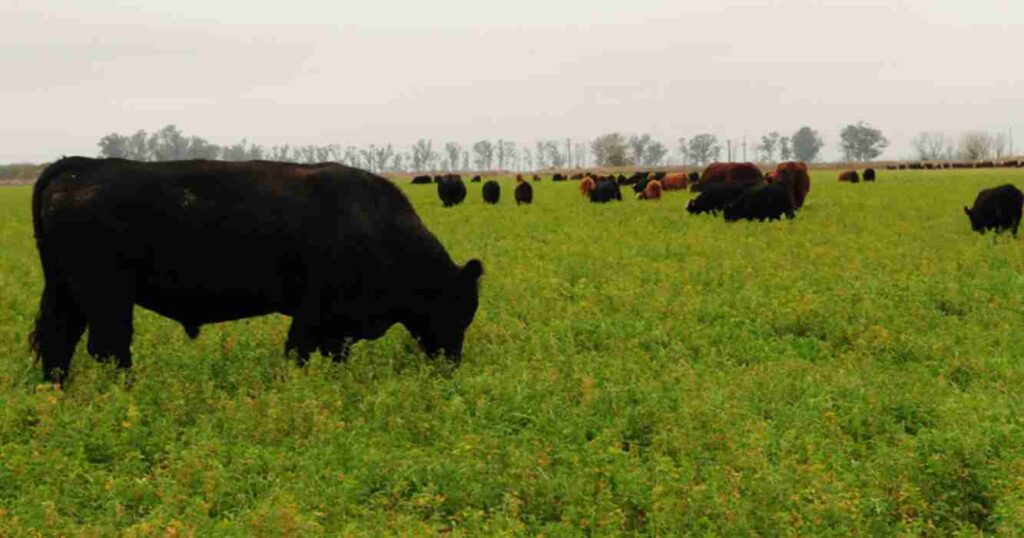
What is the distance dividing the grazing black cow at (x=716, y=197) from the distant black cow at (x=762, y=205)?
1776 millimetres

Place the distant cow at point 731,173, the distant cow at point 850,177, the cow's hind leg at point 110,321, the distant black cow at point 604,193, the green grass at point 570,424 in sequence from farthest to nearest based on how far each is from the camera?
the distant cow at point 850,177 < the distant black cow at point 604,193 < the distant cow at point 731,173 < the cow's hind leg at point 110,321 < the green grass at point 570,424

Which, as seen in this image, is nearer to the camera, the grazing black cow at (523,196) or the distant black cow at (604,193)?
the distant black cow at (604,193)

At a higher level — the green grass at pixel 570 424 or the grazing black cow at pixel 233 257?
the grazing black cow at pixel 233 257

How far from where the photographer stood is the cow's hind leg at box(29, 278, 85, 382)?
26.7ft

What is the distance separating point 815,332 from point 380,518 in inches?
267

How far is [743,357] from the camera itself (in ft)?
29.7

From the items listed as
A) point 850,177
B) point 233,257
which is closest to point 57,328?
point 233,257

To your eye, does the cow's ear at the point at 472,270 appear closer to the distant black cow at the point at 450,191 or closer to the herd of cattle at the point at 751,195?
the herd of cattle at the point at 751,195

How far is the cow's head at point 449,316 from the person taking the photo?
9.02m

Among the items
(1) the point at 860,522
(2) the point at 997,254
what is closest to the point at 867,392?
(1) the point at 860,522

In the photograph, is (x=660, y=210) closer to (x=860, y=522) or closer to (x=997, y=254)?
(x=997, y=254)

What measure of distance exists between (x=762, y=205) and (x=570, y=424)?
18.9m

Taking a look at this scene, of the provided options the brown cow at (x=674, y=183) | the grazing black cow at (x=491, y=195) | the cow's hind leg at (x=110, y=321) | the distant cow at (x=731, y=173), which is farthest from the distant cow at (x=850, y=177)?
the cow's hind leg at (x=110, y=321)

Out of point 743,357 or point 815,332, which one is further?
point 815,332
